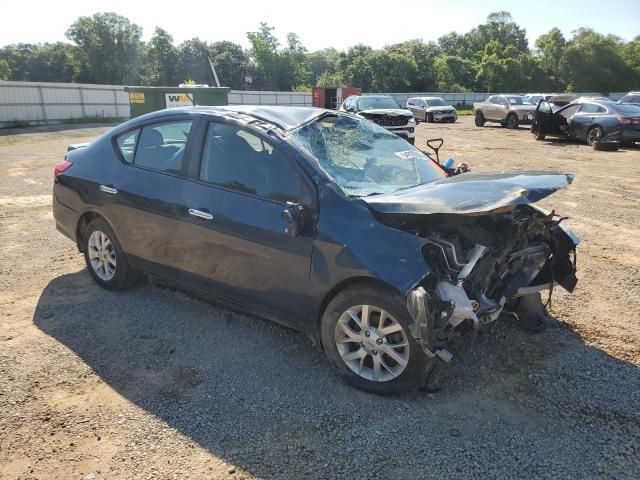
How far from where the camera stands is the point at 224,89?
65.6 ft

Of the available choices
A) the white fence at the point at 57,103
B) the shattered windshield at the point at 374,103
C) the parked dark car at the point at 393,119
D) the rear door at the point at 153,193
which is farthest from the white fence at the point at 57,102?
the rear door at the point at 153,193

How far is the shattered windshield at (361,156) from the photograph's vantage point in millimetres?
3594

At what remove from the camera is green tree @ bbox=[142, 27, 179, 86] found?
76.8 m

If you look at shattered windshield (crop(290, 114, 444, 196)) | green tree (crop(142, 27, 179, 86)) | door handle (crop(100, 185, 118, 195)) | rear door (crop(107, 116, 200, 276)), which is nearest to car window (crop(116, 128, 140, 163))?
rear door (crop(107, 116, 200, 276))

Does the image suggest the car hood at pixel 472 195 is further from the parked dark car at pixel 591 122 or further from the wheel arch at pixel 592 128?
the wheel arch at pixel 592 128

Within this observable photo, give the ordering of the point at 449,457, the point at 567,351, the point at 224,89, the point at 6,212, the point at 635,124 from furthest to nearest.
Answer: the point at 224,89
the point at 635,124
the point at 6,212
the point at 567,351
the point at 449,457

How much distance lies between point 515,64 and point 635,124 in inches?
2091

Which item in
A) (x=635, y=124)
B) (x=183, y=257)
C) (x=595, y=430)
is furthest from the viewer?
(x=635, y=124)

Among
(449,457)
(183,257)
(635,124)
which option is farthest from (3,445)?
(635,124)

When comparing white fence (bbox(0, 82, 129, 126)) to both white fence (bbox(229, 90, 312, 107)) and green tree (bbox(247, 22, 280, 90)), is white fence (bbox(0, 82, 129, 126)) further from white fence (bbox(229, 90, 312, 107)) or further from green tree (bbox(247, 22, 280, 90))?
green tree (bbox(247, 22, 280, 90))

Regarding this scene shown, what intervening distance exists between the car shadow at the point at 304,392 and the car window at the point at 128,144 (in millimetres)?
1336

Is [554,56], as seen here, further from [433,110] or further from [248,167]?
[248,167]

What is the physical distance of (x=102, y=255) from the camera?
4.66 meters

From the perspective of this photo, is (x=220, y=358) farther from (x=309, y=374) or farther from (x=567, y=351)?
(x=567, y=351)
